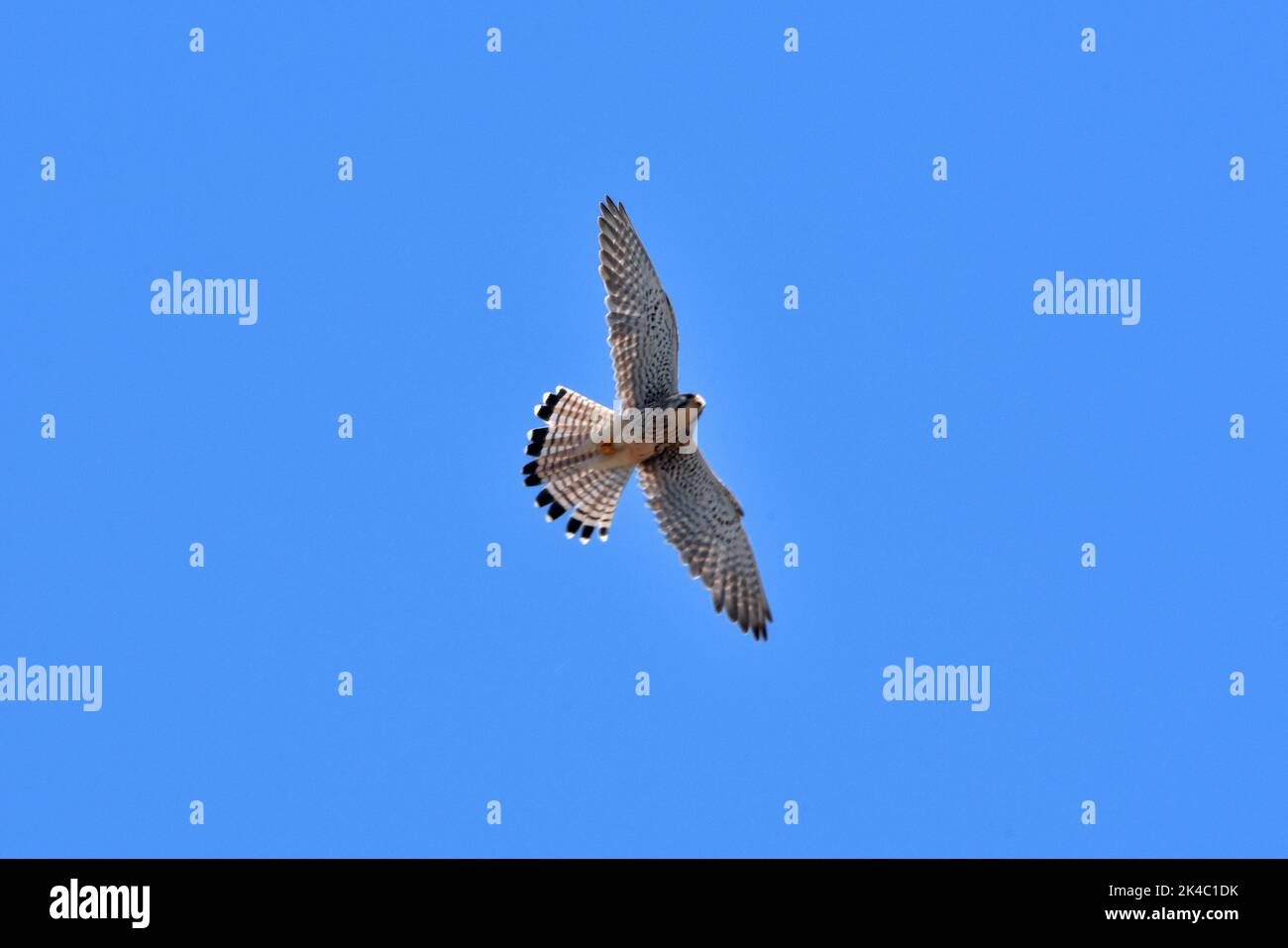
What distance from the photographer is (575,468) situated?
17.3 metres

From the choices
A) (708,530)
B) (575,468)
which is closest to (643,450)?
(575,468)

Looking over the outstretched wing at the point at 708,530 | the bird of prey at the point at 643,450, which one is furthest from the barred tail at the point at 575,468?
the outstretched wing at the point at 708,530

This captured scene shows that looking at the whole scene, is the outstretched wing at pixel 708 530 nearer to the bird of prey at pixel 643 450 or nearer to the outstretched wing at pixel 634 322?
the bird of prey at pixel 643 450

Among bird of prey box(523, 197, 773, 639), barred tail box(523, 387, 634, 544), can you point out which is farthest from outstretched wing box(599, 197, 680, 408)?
barred tail box(523, 387, 634, 544)

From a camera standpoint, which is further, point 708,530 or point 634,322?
point 708,530

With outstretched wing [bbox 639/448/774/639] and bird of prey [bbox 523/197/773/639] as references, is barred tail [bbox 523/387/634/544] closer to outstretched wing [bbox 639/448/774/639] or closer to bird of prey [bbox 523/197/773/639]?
bird of prey [bbox 523/197/773/639]

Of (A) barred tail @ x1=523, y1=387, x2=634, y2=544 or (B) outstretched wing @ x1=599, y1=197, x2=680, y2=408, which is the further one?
(A) barred tail @ x1=523, y1=387, x2=634, y2=544

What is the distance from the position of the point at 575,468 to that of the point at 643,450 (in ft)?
2.13

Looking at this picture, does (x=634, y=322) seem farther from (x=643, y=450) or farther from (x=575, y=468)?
(x=575, y=468)

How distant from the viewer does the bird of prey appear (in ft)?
55.1

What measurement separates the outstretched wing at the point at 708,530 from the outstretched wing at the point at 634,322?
599 millimetres
